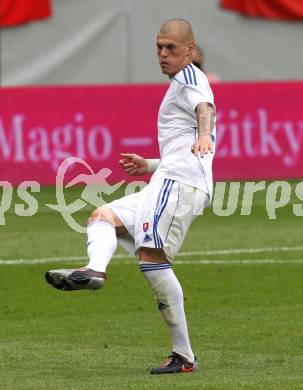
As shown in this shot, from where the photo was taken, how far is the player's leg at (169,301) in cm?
864

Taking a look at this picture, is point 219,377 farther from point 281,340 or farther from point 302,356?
point 281,340

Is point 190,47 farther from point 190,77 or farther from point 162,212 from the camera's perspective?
point 162,212

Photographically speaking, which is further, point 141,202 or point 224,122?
point 224,122

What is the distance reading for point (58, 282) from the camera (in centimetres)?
809

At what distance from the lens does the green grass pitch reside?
336 inches

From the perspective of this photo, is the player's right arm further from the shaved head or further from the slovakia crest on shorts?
the shaved head

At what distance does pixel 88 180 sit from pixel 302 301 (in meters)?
9.56

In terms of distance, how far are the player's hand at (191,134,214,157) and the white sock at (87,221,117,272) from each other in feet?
2.80

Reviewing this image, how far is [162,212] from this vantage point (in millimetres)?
8586

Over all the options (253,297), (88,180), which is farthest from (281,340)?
(88,180)

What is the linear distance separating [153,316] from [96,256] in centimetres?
307

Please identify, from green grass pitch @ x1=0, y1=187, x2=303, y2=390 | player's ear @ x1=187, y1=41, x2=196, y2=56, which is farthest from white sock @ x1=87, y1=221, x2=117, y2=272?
player's ear @ x1=187, y1=41, x2=196, y2=56

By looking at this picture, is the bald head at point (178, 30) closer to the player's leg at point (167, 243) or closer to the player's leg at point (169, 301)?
the player's leg at point (167, 243)

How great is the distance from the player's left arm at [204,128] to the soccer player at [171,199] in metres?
0.13
